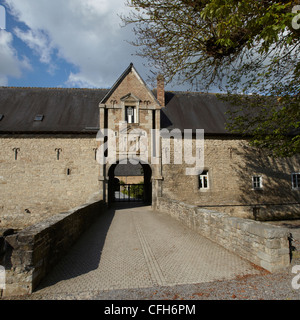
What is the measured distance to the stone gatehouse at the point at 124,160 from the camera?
513 inches

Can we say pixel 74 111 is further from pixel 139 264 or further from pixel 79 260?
pixel 139 264

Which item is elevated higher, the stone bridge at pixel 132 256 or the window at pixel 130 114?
the window at pixel 130 114

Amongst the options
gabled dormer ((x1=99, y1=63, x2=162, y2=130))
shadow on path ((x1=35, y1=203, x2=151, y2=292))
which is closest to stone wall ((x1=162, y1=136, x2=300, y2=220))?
gabled dormer ((x1=99, y1=63, x2=162, y2=130))

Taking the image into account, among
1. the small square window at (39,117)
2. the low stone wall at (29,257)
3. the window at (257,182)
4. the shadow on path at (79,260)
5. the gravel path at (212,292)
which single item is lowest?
the shadow on path at (79,260)

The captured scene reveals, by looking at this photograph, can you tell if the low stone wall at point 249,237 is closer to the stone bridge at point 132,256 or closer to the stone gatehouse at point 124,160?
the stone bridge at point 132,256

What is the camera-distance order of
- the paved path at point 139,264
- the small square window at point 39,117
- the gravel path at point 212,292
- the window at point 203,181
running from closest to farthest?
the gravel path at point 212,292 → the paved path at point 139,264 → the window at point 203,181 → the small square window at point 39,117

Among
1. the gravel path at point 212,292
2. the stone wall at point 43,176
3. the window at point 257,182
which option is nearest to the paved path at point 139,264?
the gravel path at point 212,292

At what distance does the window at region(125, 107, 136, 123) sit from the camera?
45.1 ft

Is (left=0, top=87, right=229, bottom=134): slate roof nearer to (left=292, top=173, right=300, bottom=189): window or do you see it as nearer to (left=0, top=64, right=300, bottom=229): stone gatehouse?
(left=0, top=64, right=300, bottom=229): stone gatehouse

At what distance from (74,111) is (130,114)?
412 cm

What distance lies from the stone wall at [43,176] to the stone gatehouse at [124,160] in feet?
0.18

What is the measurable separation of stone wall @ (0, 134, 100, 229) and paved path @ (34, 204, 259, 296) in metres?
6.62

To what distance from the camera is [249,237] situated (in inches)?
181
